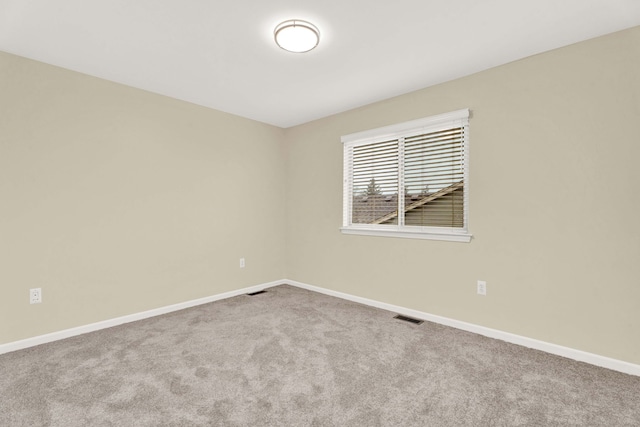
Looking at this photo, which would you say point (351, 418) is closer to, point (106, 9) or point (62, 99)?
point (106, 9)

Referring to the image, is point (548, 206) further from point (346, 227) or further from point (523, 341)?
point (346, 227)

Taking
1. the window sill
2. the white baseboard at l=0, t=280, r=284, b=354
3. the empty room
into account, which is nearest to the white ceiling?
the empty room

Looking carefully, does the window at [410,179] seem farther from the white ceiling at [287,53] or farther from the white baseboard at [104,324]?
the white baseboard at [104,324]

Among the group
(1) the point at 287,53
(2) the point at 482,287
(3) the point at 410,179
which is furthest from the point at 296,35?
(2) the point at 482,287

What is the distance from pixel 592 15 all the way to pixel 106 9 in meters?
3.04

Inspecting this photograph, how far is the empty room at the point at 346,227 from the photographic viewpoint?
5.83 feet

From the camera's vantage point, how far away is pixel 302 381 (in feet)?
6.10

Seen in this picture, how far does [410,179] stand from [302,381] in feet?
7.19

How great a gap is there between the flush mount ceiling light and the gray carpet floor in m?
2.27

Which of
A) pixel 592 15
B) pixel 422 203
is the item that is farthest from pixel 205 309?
pixel 592 15

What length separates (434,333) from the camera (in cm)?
261

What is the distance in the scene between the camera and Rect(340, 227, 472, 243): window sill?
8.95ft

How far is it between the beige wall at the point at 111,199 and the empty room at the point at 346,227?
20 millimetres

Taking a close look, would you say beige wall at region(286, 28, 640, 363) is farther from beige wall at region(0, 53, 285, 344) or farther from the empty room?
beige wall at region(0, 53, 285, 344)
